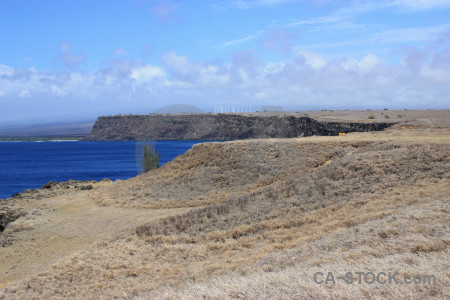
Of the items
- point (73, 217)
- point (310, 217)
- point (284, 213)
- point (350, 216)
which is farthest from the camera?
→ point (73, 217)

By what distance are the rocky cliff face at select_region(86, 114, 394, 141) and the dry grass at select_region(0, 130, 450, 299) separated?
4612 cm

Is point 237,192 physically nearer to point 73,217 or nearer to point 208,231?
point 208,231

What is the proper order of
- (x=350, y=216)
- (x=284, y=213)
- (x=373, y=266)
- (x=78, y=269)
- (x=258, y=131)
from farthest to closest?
→ 1. (x=258, y=131)
2. (x=284, y=213)
3. (x=350, y=216)
4. (x=78, y=269)
5. (x=373, y=266)

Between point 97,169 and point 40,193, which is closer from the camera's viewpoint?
point 40,193

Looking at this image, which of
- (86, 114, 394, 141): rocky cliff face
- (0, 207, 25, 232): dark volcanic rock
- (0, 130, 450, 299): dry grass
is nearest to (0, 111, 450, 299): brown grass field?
(0, 130, 450, 299): dry grass

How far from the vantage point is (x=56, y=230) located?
16578 mm

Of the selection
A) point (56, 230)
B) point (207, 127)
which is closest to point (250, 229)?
point (56, 230)

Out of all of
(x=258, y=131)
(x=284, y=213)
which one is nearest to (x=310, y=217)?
(x=284, y=213)

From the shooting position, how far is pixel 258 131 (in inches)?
3952

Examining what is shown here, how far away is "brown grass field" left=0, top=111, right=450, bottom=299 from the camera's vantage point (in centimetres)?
759

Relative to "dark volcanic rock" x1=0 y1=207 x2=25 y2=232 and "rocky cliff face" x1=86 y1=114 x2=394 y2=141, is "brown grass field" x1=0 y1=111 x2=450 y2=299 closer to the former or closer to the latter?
"dark volcanic rock" x1=0 y1=207 x2=25 y2=232

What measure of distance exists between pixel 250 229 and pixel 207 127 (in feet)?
364

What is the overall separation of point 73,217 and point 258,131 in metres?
83.6

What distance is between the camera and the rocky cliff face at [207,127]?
78812 mm
